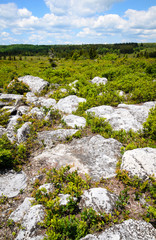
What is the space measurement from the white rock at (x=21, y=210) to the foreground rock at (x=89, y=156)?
198cm

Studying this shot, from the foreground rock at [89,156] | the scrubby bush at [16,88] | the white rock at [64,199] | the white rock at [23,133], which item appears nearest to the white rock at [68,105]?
the white rock at [23,133]

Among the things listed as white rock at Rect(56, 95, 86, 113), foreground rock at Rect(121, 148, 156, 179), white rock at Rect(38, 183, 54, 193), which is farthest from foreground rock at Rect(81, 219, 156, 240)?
white rock at Rect(56, 95, 86, 113)

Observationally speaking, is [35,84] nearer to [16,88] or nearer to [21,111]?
[16,88]

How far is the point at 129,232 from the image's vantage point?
4203 millimetres

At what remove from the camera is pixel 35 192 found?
5820 millimetres

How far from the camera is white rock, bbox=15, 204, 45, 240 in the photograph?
4449 mm

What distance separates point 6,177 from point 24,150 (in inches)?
67.1

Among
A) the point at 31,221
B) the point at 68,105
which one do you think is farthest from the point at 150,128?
the point at 31,221

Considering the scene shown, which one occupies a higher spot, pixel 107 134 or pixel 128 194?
pixel 107 134

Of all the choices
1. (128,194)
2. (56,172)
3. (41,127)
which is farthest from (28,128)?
(128,194)

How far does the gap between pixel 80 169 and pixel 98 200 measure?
191cm

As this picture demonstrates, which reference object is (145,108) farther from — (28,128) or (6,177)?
(6,177)

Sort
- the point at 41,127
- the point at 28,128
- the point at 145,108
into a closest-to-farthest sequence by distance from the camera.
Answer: the point at 28,128 → the point at 41,127 → the point at 145,108

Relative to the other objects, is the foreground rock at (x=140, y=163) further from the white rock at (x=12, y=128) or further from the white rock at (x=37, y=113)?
the white rock at (x=37, y=113)
